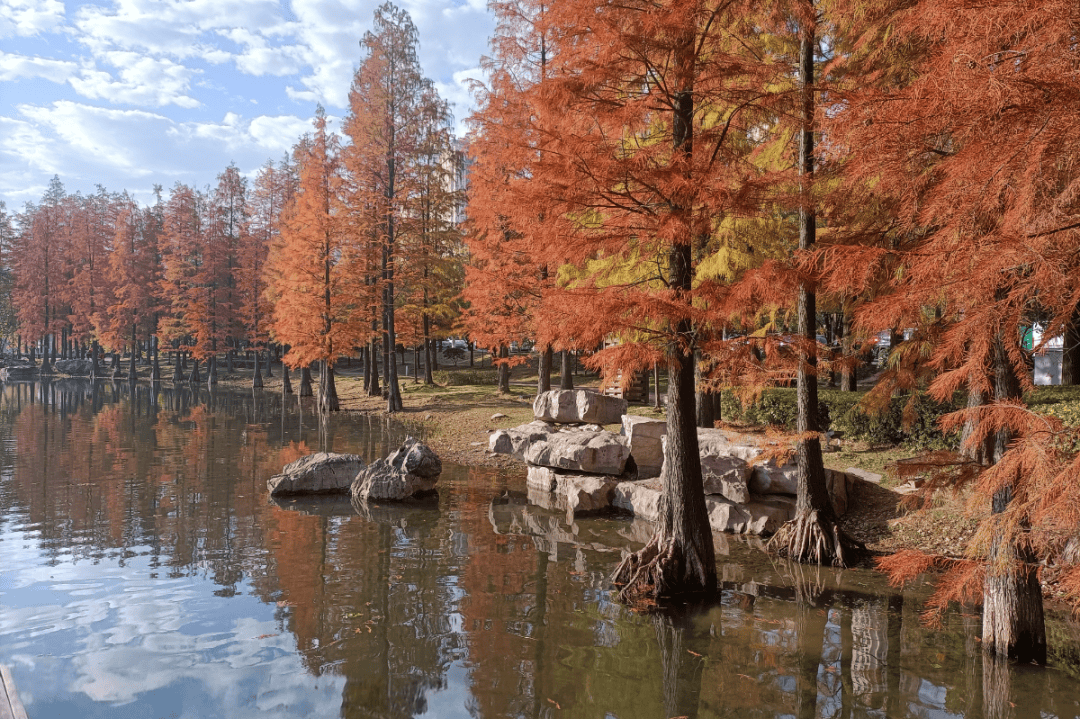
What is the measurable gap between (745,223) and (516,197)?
5.56 metres

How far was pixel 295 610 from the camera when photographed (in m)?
8.70

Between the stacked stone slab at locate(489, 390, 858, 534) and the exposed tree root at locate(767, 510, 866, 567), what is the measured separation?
124 cm

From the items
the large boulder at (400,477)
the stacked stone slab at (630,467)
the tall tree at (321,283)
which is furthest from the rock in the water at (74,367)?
the large boulder at (400,477)

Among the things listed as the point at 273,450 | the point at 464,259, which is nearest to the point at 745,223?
the point at 273,450

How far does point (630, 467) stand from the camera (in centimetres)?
1617

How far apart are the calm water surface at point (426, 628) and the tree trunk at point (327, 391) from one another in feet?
53.4

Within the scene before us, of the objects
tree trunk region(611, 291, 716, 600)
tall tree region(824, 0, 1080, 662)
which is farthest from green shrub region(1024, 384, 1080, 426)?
tree trunk region(611, 291, 716, 600)

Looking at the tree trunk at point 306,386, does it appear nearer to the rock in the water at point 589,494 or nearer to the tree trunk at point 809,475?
the rock in the water at point 589,494

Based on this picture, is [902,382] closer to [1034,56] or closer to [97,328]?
[1034,56]

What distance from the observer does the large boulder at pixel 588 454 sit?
1587cm

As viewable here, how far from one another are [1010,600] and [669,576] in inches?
154

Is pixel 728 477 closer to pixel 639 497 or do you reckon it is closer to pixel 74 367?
pixel 639 497

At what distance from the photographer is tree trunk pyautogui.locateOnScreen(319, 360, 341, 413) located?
100ft

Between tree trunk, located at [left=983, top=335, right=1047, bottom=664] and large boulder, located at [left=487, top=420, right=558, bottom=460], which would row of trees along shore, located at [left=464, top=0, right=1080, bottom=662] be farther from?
large boulder, located at [left=487, top=420, right=558, bottom=460]
